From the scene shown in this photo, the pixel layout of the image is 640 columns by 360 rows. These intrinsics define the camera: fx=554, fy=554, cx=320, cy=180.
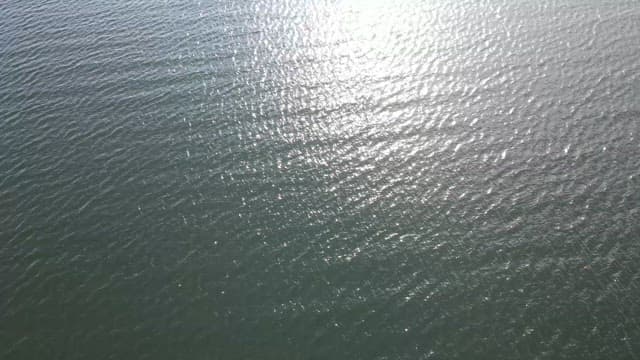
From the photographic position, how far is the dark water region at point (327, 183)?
83.3 feet

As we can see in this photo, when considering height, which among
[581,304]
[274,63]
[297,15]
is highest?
[297,15]

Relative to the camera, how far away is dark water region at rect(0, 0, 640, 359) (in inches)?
999

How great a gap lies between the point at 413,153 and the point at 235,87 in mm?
15260

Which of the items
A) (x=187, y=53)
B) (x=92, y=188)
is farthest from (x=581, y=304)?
(x=187, y=53)

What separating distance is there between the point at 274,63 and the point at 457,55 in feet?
47.5

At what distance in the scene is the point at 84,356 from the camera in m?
24.8

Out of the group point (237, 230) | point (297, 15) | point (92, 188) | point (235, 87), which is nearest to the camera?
point (237, 230)

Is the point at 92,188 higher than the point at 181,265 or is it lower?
higher

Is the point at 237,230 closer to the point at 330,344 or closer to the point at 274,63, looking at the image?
the point at 330,344

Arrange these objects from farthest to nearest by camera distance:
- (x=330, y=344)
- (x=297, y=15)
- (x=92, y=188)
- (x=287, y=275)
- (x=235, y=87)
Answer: (x=297, y=15), (x=235, y=87), (x=92, y=188), (x=287, y=275), (x=330, y=344)

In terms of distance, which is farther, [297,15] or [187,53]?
[297,15]

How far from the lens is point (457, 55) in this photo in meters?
43.3

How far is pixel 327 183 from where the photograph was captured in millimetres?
33344

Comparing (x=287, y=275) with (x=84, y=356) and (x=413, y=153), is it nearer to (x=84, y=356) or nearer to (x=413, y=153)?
(x=84, y=356)
